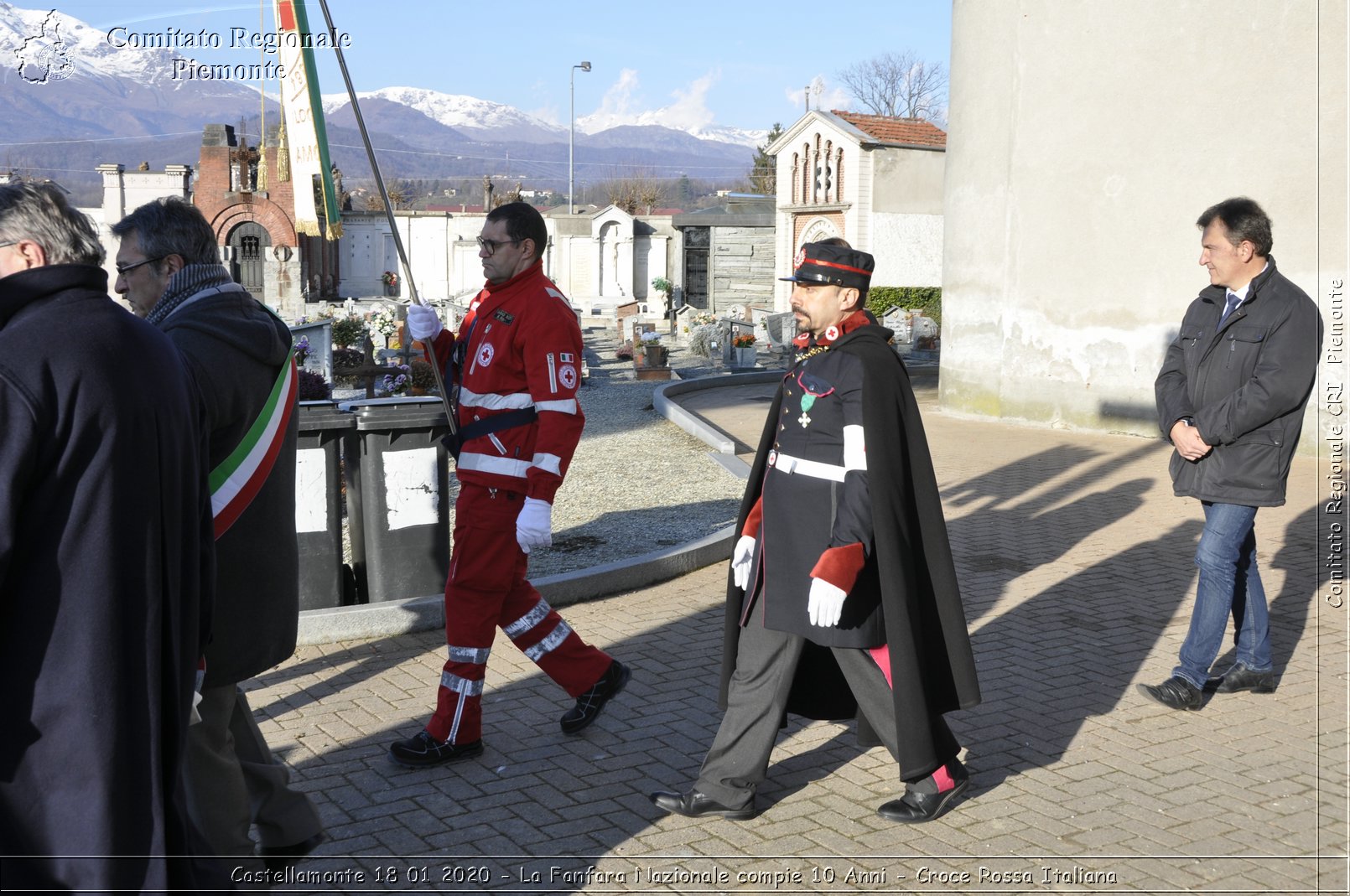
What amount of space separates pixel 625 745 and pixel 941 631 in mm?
1462

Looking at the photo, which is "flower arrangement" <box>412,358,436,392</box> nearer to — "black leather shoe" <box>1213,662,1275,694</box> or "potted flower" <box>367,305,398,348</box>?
"potted flower" <box>367,305,398,348</box>

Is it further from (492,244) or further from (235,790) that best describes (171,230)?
(235,790)

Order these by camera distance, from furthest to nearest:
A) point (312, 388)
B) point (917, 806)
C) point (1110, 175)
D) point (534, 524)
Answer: point (1110, 175), point (312, 388), point (534, 524), point (917, 806)

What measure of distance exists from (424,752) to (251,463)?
1.63 m

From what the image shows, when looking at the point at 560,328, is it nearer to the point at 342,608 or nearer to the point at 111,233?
the point at 111,233

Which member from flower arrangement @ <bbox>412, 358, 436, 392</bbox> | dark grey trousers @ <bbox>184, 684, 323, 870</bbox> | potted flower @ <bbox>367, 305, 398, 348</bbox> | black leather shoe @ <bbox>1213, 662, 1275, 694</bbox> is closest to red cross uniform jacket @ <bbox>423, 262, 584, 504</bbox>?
dark grey trousers @ <bbox>184, 684, 323, 870</bbox>

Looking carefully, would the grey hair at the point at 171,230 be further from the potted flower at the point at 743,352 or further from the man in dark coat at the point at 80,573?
the potted flower at the point at 743,352

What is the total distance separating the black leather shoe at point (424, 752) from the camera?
4.75 metres

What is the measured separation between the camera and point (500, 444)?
4.84 m

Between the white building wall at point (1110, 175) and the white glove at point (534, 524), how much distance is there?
1052 cm

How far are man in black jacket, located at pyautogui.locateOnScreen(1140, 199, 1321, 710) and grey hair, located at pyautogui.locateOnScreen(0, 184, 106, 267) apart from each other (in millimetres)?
4310

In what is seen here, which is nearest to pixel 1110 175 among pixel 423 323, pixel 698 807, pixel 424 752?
pixel 423 323

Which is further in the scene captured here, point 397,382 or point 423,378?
point 423,378

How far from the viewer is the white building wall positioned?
12.4 meters
